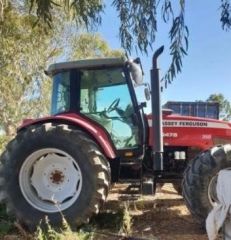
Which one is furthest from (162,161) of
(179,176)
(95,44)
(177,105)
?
(95,44)

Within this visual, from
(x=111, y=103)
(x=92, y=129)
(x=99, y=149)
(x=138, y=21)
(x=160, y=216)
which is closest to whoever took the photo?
(x=138, y=21)

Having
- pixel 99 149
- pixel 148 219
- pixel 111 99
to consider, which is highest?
pixel 111 99

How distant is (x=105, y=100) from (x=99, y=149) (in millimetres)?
826

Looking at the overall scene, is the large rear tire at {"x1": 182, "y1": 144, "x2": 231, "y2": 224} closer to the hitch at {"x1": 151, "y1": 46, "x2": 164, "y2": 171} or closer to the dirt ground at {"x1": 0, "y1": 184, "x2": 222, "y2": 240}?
the dirt ground at {"x1": 0, "y1": 184, "x2": 222, "y2": 240}

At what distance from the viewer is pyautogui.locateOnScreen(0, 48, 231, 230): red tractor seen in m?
7.08

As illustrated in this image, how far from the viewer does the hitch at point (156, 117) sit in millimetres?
7312

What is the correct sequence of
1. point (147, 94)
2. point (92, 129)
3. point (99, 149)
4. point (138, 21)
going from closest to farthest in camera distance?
point (138, 21) → point (99, 149) → point (92, 129) → point (147, 94)

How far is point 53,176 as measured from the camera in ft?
24.3

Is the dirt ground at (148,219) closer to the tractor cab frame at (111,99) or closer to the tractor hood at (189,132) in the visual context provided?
the tractor cab frame at (111,99)

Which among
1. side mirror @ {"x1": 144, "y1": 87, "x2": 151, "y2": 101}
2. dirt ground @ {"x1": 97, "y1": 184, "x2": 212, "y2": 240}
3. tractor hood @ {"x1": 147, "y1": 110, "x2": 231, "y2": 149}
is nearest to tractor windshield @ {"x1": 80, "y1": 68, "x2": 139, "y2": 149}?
side mirror @ {"x1": 144, "y1": 87, "x2": 151, "y2": 101}

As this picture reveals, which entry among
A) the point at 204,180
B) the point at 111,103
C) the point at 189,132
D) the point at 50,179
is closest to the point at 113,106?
the point at 111,103

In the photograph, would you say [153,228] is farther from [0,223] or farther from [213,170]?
[0,223]

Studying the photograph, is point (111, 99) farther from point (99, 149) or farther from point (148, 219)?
point (148, 219)

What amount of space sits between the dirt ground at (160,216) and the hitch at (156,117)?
809 millimetres
